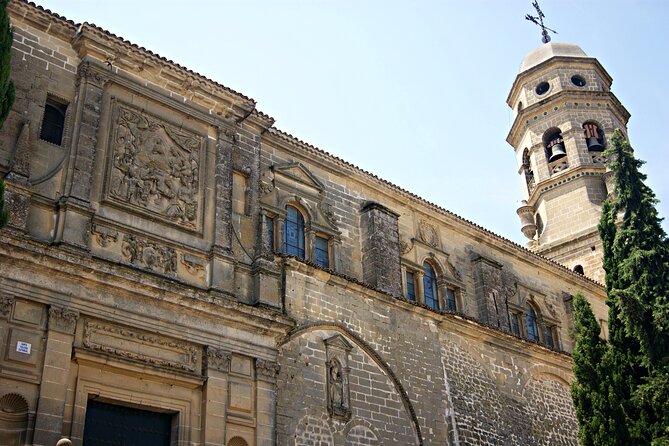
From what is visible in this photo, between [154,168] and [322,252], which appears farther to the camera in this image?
[322,252]

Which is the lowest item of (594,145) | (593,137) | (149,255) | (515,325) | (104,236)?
(149,255)

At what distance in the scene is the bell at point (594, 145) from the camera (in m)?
29.2

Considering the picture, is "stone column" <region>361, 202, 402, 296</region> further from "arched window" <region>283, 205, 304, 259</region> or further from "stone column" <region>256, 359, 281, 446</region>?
"stone column" <region>256, 359, 281, 446</region>

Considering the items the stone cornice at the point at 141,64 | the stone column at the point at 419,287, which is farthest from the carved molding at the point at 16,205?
the stone column at the point at 419,287

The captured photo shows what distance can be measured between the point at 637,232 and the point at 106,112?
12799 millimetres

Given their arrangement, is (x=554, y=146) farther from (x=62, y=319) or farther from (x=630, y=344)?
(x=62, y=319)

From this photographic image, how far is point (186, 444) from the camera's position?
1263 centimetres

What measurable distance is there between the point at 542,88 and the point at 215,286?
21.1 metres

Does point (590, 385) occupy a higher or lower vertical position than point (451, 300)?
lower

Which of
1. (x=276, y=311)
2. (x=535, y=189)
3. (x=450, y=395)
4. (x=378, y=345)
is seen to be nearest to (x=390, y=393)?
(x=378, y=345)

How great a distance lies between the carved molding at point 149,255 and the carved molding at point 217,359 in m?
1.51

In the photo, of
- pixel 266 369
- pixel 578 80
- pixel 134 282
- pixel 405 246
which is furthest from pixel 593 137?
pixel 134 282

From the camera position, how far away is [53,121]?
13.7m

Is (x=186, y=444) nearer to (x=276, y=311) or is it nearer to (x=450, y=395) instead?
(x=276, y=311)
